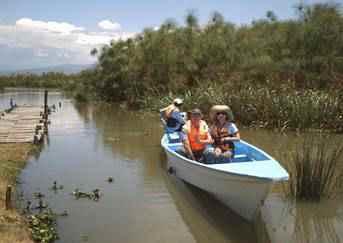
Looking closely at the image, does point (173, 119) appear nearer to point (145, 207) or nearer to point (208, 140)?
point (208, 140)

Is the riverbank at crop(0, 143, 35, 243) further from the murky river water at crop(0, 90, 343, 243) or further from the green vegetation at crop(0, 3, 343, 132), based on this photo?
the green vegetation at crop(0, 3, 343, 132)

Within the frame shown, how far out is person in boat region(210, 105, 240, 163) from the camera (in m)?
8.62

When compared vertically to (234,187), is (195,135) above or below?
above

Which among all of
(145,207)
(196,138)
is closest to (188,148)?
(196,138)

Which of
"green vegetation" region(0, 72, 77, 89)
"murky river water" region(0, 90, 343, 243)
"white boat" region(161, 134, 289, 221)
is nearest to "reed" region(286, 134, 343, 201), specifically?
"murky river water" region(0, 90, 343, 243)

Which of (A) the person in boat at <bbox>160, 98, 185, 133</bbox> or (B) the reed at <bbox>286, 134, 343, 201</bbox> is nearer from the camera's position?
(B) the reed at <bbox>286, 134, 343, 201</bbox>

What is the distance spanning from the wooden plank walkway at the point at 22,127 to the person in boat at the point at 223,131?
25.0 feet

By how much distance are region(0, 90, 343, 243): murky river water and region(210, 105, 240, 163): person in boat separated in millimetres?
1032

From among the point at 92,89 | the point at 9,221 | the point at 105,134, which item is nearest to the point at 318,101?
the point at 105,134

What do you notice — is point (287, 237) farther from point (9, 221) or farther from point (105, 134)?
point (105, 134)

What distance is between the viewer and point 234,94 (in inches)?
749

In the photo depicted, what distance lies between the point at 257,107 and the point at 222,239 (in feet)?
39.3

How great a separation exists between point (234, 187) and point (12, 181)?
5176 millimetres

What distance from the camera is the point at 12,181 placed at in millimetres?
9492
